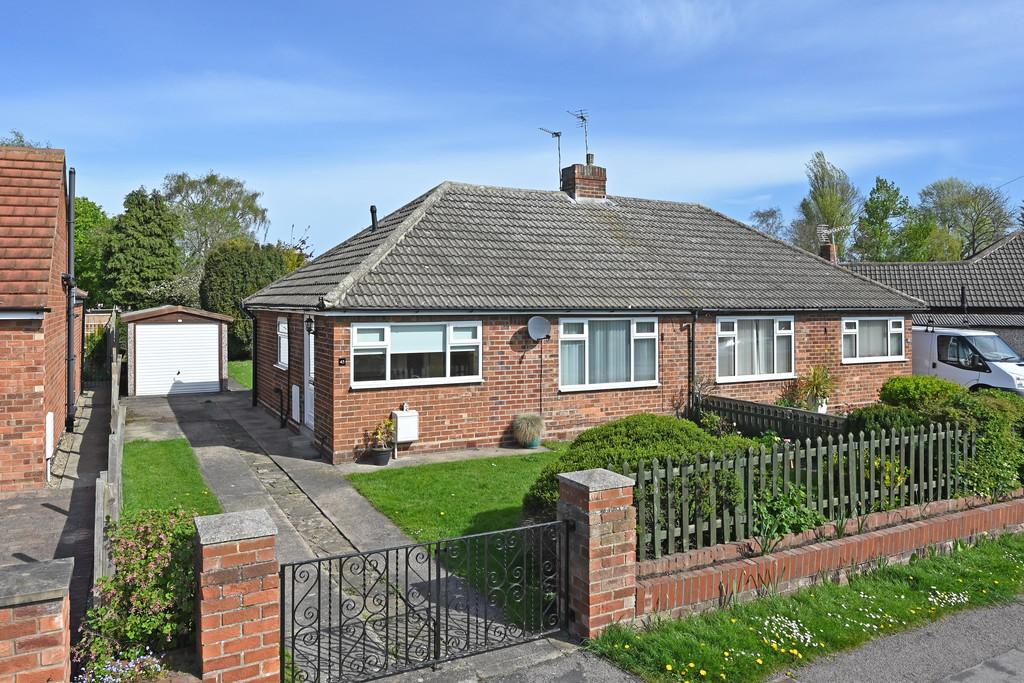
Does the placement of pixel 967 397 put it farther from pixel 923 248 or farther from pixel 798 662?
pixel 923 248

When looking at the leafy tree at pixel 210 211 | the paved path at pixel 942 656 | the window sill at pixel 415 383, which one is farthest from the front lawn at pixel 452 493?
the leafy tree at pixel 210 211

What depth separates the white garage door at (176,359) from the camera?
2170cm

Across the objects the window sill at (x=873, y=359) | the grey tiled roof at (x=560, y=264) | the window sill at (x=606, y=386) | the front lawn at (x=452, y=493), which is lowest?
the front lawn at (x=452, y=493)

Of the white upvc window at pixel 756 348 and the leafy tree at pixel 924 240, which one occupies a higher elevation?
the leafy tree at pixel 924 240

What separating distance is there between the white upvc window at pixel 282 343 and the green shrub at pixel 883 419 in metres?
12.2

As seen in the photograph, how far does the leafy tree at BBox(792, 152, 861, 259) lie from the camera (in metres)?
57.8

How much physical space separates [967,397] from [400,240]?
33.6 feet

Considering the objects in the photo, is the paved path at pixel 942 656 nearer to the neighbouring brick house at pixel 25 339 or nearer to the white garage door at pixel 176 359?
the neighbouring brick house at pixel 25 339

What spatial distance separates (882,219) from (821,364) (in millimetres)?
45234

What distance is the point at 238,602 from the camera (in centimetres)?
450

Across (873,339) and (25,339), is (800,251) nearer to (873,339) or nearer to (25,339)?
(873,339)

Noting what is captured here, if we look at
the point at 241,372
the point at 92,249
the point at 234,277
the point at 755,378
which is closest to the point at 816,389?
the point at 755,378

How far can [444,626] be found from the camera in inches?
234

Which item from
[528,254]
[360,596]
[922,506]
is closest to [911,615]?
[922,506]
